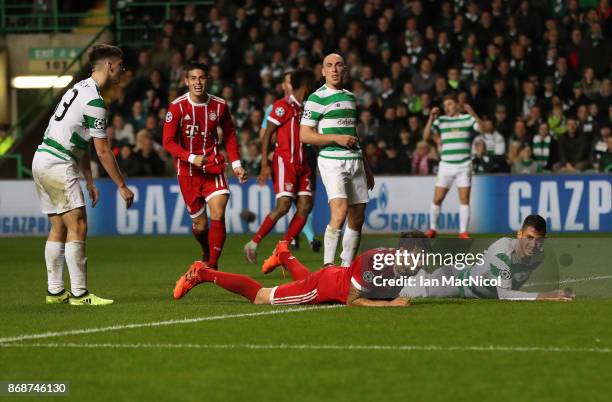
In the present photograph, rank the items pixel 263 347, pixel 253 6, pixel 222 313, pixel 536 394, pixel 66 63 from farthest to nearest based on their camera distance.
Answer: pixel 66 63 < pixel 253 6 < pixel 222 313 < pixel 263 347 < pixel 536 394

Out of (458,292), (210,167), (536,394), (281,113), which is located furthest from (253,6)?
(536,394)

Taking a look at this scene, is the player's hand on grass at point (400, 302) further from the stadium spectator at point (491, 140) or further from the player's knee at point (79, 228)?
the stadium spectator at point (491, 140)

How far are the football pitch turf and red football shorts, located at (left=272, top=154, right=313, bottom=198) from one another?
3.88 meters

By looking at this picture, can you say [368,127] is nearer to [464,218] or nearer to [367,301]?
[464,218]

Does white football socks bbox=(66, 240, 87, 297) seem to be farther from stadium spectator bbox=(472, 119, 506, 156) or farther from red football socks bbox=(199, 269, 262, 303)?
stadium spectator bbox=(472, 119, 506, 156)

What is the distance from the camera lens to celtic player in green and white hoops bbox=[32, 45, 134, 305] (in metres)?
11.0

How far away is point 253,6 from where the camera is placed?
28.1 meters

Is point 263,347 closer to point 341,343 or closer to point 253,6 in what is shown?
point 341,343

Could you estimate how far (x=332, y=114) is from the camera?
41.1ft

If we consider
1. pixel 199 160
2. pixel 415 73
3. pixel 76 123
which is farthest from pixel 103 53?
pixel 415 73

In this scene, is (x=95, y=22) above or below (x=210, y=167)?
above

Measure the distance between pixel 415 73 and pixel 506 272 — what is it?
15311mm

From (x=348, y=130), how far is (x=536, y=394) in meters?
6.27

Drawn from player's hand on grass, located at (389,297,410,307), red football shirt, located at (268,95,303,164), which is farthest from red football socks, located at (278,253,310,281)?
red football shirt, located at (268,95,303,164)
